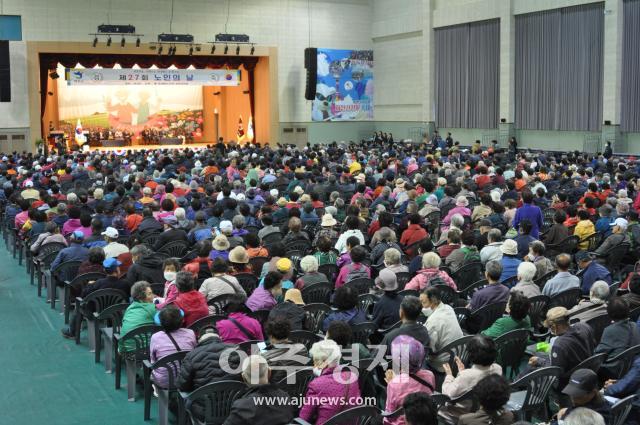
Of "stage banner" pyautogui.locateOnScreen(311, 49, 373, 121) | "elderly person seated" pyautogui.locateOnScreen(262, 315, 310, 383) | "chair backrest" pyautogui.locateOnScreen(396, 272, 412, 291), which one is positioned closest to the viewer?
"elderly person seated" pyautogui.locateOnScreen(262, 315, 310, 383)

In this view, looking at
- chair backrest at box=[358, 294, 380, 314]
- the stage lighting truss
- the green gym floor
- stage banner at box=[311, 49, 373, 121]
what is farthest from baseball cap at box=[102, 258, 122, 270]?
stage banner at box=[311, 49, 373, 121]

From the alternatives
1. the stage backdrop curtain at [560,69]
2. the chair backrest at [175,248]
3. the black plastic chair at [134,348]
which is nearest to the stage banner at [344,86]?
the stage backdrop curtain at [560,69]

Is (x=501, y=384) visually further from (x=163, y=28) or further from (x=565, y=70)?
(x=163, y=28)

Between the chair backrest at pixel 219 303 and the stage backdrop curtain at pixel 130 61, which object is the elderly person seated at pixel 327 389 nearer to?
the chair backrest at pixel 219 303

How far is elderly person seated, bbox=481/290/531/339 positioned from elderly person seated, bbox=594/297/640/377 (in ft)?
2.20

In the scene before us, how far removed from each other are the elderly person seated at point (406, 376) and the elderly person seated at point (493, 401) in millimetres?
444

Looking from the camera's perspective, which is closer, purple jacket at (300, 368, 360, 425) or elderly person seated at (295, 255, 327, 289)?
purple jacket at (300, 368, 360, 425)

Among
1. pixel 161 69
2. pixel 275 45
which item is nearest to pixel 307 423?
pixel 161 69

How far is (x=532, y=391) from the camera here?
18.2 ft

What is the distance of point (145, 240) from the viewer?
11.4m

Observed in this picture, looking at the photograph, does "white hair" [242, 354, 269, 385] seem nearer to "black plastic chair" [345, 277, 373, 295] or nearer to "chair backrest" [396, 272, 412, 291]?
"black plastic chair" [345, 277, 373, 295]

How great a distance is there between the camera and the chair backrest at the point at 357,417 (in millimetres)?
4755

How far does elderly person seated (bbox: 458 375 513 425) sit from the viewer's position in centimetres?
441

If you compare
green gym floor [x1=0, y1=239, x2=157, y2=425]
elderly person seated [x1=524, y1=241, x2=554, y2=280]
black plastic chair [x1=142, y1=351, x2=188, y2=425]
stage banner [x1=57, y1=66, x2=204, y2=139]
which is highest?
stage banner [x1=57, y1=66, x2=204, y2=139]
